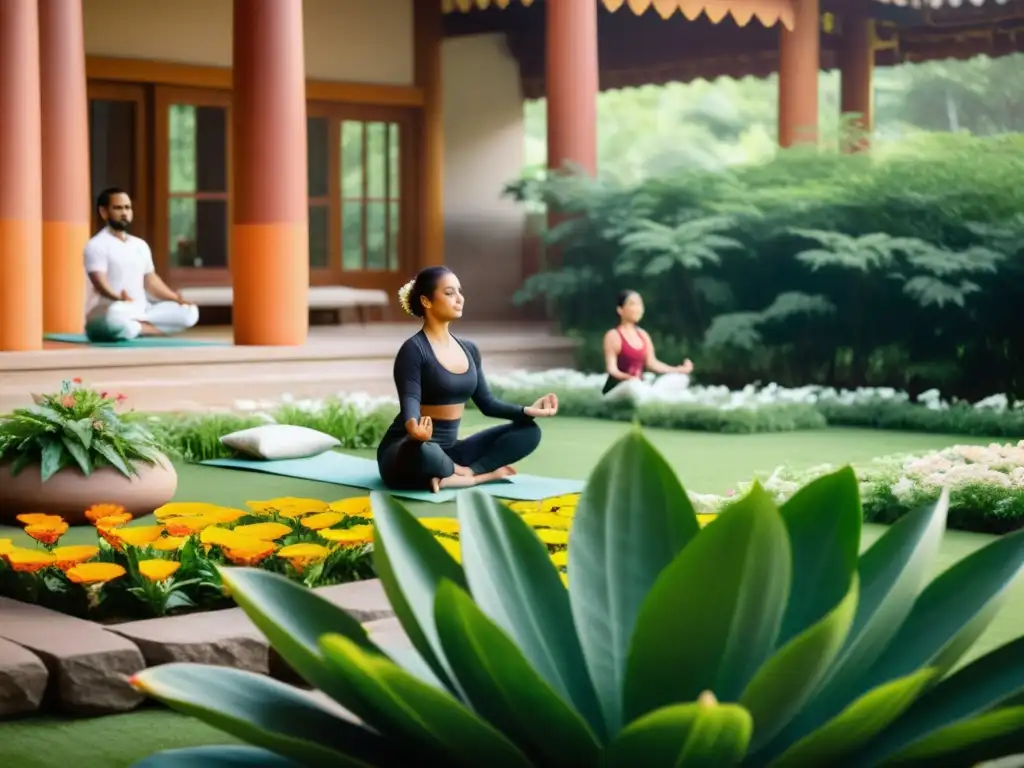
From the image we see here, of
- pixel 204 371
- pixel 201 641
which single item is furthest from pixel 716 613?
pixel 204 371

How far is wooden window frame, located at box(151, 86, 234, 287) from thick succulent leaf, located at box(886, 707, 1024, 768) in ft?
44.7

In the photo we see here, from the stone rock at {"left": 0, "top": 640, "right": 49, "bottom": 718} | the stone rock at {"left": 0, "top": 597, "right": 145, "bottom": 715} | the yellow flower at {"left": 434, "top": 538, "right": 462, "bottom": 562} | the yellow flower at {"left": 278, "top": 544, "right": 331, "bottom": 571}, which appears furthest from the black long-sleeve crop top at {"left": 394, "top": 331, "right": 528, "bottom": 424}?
the stone rock at {"left": 0, "top": 640, "right": 49, "bottom": 718}

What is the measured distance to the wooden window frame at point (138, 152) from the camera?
15.2 metres

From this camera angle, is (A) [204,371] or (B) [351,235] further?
(B) [351,235]

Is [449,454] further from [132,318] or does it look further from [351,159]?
[351,159]

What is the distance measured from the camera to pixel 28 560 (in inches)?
181

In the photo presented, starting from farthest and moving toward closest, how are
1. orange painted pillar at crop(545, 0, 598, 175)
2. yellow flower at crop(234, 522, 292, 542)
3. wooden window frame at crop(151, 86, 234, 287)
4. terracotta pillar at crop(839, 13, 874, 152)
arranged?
terracotta pillar at crop(839, 13, 874, 152), wooden window frame at crop(151, 86, 234, 287), orange painted pillar at crop(545, 0, 598, 175), yellow flower at crop(234, 522, 292, 542)

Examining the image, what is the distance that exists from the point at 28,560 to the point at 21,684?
0.75 m

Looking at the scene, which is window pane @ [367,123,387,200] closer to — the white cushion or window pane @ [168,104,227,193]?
window pane @ [168,104,227,193]

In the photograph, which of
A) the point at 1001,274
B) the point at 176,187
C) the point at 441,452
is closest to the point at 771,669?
the point at 441,452

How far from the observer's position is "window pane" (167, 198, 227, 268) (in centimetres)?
1581

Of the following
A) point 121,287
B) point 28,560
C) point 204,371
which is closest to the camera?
point 28,560

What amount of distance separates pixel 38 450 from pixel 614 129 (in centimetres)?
3794

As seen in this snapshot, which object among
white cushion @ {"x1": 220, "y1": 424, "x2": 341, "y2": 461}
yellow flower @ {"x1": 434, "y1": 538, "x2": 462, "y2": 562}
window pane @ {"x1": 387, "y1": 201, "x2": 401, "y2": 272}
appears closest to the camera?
yellow flower @ {"x1": 434, "y1": 538, "x2": 462, "y2": 562}
